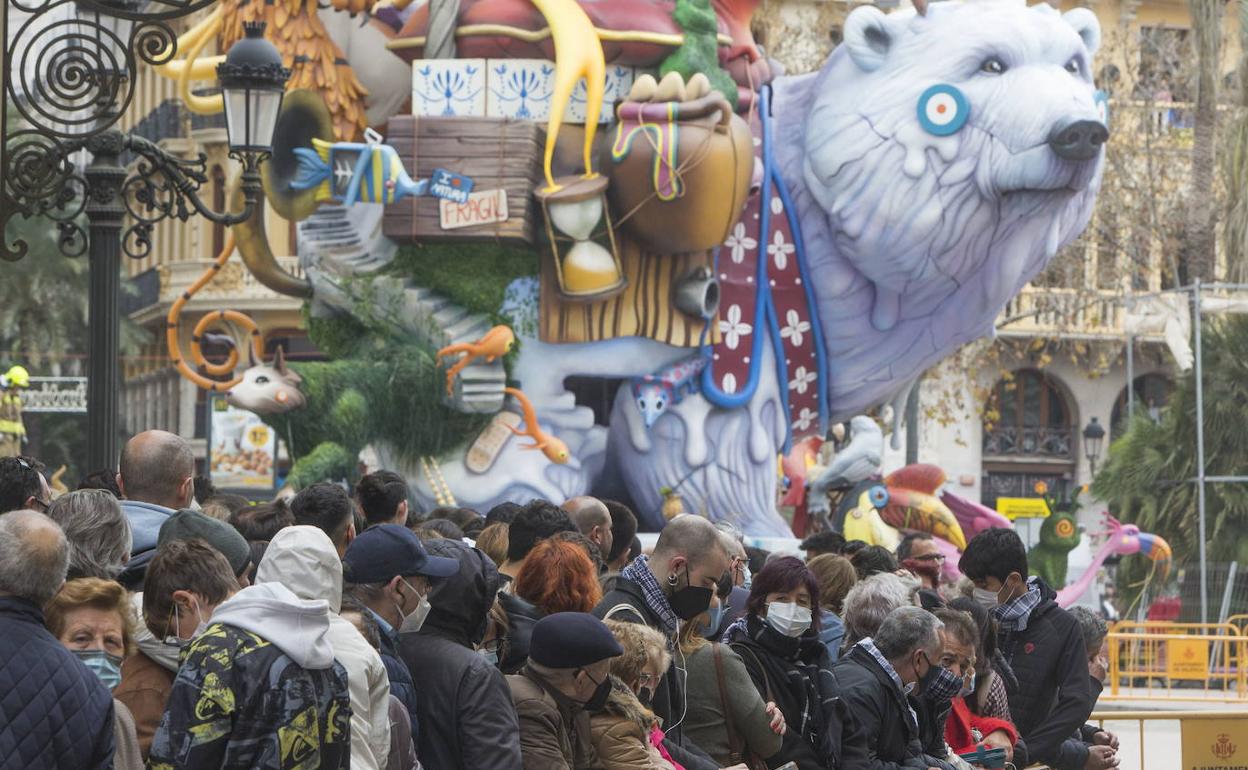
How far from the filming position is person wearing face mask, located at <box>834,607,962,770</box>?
786 centimetres

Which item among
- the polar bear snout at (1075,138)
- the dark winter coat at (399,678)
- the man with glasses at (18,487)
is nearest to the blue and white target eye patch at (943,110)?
the polar bear snout at (1075,138)

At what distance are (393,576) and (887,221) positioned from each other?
16395mm

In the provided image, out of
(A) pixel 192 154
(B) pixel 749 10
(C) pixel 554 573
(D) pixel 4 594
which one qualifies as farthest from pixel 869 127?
(A) pixel 192 154

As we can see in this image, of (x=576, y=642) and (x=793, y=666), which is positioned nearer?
(x=576, y=642)

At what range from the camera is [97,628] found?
5.76 meters

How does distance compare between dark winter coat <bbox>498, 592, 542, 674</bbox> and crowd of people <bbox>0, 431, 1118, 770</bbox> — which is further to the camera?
dark winter coat <bbox>498, 592, 542, 674</bbox>

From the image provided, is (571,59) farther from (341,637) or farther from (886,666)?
(341,637)

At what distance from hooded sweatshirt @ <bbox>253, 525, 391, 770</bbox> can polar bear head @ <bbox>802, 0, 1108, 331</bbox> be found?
16505 millimetres

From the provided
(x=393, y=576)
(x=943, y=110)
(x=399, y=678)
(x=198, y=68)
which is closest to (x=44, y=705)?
(x=399, y=678)

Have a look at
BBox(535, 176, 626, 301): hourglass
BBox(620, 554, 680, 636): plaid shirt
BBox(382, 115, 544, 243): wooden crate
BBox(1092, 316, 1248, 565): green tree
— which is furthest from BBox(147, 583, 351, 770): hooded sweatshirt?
BBox(1092, 316, 1248, 565): green tree

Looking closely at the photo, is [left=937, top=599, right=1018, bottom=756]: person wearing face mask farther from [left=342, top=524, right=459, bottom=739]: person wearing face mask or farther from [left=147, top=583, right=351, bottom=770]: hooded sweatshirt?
[left=147, top=583, right=351, bottom=770]: hooded sweatshirt

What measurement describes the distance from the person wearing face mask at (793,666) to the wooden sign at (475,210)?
14515 mm

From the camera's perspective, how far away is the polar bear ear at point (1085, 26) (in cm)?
2312

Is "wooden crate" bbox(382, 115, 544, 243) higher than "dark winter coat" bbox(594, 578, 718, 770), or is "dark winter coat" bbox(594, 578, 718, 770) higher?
"wooden crate" bbox(382, 115, 544, 243)
